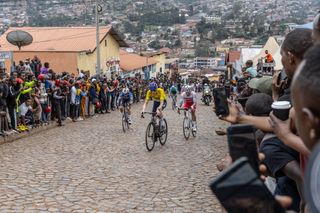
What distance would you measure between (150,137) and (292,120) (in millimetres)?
10706

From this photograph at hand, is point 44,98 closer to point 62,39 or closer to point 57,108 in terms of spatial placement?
point 57,108

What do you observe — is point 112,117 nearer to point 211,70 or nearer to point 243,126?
point 243,126

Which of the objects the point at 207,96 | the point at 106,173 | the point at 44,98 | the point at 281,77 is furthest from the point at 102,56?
the point at 281,77

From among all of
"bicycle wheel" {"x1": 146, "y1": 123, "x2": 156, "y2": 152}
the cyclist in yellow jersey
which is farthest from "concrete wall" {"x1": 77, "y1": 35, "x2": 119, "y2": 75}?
"bicycle wheel" {"x1": 146, "y1": 123, "x2": 156, "y2": 152}

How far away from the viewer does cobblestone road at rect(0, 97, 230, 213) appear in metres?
8.09

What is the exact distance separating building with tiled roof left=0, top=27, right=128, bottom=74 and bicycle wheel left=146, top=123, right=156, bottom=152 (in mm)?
24970

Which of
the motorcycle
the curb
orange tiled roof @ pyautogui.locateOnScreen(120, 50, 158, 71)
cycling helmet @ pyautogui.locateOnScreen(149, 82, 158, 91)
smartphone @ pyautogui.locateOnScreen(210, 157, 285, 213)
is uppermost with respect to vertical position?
smartphone @ pyautogui.locateOnScreen(210, 157, 285, 213)

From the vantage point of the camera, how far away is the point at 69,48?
40.0m

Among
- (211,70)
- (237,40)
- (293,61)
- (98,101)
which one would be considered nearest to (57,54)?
(98,101)

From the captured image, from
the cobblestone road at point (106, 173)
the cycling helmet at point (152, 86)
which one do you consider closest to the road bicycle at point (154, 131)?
the cobblestone road at point (106, 173)

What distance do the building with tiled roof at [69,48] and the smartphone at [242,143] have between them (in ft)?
118

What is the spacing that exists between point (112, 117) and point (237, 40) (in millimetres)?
85769

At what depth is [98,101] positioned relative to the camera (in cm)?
2372

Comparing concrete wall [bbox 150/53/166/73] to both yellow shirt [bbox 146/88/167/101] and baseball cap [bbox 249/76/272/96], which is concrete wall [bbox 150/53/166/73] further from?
baseball cap [bbox 249/76/272/96]
